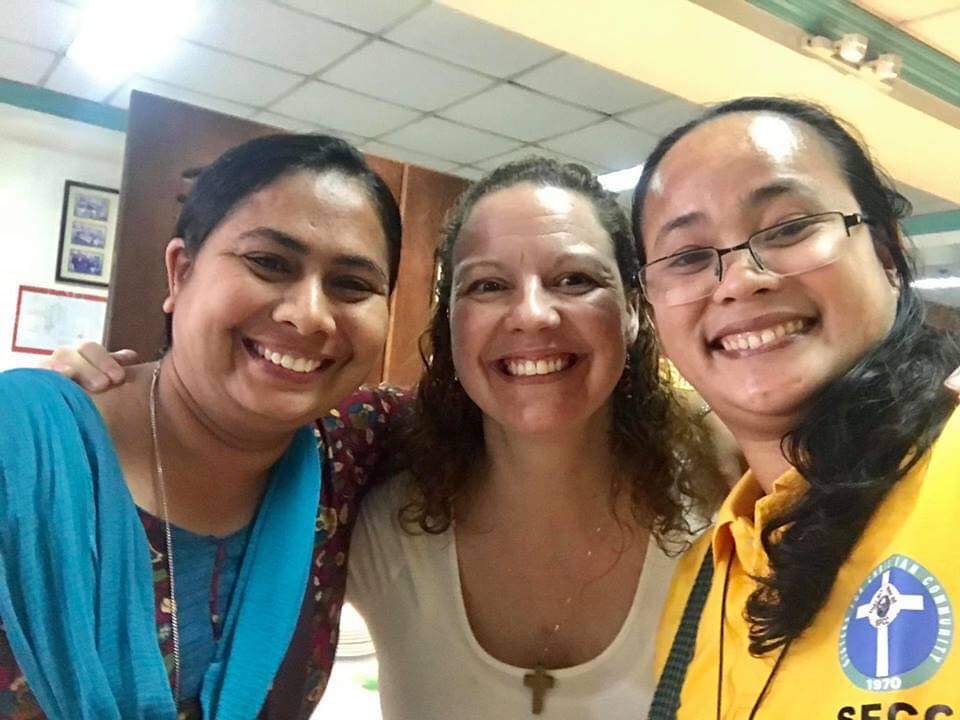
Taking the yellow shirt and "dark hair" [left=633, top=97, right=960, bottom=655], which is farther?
"dark hair" [left=633, top=97, right=960, bottom=655]

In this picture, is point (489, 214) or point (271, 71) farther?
point (271, 71)

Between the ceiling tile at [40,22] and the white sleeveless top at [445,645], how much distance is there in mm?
2935

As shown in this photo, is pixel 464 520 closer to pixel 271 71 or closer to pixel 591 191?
pixel 591 191

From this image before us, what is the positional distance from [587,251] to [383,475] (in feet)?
1.72

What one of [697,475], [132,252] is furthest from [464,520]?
[132,252]

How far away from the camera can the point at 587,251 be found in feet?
4.26

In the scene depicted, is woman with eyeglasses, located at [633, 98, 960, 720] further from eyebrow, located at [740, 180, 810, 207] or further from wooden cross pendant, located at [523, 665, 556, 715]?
wooden cross pendant, located at [523, 665, 556, 715]

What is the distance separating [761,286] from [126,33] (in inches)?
132

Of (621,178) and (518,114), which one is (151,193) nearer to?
(518,114)

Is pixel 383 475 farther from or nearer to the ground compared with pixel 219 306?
nearer to the ground

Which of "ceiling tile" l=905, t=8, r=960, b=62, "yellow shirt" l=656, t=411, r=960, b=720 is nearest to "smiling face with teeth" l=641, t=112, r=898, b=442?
"yellow shirt" l=656, t=411, r=960, b=720

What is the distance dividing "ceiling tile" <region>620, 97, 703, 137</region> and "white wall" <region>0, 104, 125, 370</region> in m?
2.79

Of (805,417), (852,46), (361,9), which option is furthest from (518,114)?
(805,417)

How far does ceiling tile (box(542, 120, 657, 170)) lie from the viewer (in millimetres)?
4242
